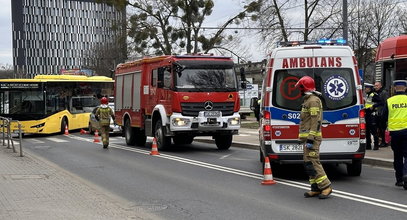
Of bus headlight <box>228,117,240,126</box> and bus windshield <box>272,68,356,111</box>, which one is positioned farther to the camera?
bus headlight <box>228,117,240,126</box>

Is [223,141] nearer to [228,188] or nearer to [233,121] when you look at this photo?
[233,121]

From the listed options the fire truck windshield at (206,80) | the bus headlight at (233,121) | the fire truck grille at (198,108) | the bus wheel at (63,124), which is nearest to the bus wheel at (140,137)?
the fire truck grille at (198,108)

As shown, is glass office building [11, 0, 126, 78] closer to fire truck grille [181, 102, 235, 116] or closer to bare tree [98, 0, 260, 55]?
bare tree [98, 0, 260, 55]

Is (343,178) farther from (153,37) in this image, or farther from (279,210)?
(153,37)

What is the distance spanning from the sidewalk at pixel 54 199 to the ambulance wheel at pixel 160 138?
213 inches

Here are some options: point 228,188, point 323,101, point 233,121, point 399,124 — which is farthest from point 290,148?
point 233,121

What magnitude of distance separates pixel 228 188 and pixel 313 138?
207 cm

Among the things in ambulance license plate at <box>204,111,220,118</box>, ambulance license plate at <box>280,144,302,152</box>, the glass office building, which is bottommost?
ambulance license plate at <box>280,144,302,152</box>

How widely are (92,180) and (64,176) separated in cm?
61

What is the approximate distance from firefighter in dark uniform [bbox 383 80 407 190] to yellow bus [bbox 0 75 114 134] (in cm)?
1939

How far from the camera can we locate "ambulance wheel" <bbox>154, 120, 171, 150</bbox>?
55.8ft

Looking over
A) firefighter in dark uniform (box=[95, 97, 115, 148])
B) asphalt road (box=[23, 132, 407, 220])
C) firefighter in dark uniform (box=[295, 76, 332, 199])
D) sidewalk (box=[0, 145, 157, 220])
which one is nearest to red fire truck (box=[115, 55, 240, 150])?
asphalt road (box=[23, 132, 407, 220])

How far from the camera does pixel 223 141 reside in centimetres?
1814

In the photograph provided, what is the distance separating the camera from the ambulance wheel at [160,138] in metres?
17.0
